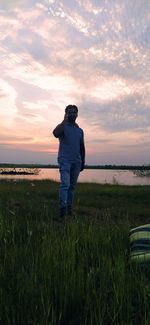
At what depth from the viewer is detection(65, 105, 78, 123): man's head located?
784 centimetres

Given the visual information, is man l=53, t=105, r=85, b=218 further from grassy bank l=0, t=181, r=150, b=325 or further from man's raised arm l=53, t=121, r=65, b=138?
grassy bank l=0, t=181, r=150, b=325

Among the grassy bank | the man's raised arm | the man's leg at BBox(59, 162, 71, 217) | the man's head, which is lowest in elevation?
the grassy bank

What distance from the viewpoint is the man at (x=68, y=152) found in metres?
7.81

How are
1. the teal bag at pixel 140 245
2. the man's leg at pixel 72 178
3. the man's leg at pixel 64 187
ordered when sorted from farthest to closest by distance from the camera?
the man's leg at pixel 72 178 < the man's leg at pixel 64 187 < the teal bag at pixel 140 245

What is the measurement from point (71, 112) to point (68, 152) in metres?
0.82

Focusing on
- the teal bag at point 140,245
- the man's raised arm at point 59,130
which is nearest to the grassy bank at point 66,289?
the teal bag at point 140,245

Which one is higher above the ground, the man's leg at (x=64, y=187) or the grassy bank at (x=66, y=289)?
the man's leg at (x=64, y=187)

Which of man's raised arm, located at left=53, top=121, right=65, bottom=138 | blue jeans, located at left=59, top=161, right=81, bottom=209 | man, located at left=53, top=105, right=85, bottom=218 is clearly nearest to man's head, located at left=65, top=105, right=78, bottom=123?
man, located at left=53, top=105, right=85, bottom=218

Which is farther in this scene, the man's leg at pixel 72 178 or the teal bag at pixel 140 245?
the man's leg at pixel 72 178

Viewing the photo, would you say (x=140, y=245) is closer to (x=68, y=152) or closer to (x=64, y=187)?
(x=64, y=187)

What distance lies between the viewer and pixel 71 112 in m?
7.85

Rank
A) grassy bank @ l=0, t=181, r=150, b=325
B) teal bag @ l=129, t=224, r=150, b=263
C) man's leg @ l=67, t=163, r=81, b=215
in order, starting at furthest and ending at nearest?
man's leg @ l=67, t=163, r=81, b=215 < teal bag @ l=129, t=224, r=150, b=263 < grassy bank @ l=0, t=181, r=150, b=325

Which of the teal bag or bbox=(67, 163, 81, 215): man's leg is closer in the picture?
the teal bag

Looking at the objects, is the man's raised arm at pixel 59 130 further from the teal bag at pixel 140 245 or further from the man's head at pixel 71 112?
the teal bag at pixel 140 245
